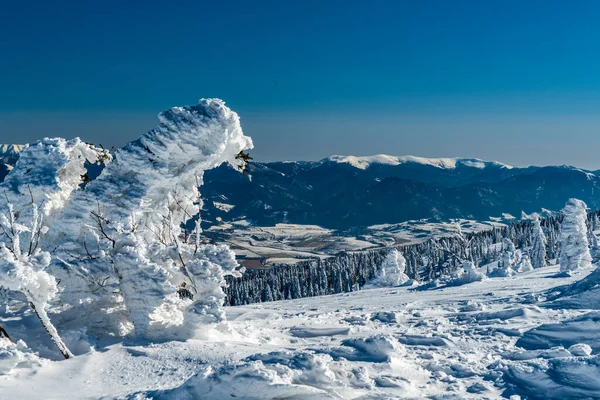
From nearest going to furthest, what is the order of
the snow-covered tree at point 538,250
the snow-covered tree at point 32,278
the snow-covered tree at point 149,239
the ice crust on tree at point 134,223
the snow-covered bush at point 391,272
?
the snow-covered tree at point 32,278
the snow-covered tree at point 149,239
the ice crust on tree at point 134,223
the snow-covered bush at point 391,272
the snow-covered tree at point 538,250

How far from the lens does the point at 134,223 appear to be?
775 inches

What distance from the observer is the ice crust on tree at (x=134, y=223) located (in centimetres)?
1711

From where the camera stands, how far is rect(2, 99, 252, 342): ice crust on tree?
17.1m

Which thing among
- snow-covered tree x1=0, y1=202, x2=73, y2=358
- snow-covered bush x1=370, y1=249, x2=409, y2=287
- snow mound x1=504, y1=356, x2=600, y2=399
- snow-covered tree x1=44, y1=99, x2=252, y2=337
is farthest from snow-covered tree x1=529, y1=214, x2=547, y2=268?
snow-covered tree x1=0, y1=202, x2=73, y2=358

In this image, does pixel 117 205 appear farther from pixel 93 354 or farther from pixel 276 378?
pixel 276 378

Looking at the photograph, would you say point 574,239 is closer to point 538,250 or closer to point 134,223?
point 538,250

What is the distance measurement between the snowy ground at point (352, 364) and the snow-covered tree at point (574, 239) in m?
48.2

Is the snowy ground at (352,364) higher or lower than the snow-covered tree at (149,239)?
lower

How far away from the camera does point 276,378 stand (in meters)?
11.3

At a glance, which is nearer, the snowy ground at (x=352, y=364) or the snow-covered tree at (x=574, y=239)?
the snowy ground at (x=352, y=364)

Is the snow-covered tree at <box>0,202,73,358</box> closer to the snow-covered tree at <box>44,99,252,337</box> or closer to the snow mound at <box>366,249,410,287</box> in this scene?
the snow-covered tree at <box>44,99,252,337</box>

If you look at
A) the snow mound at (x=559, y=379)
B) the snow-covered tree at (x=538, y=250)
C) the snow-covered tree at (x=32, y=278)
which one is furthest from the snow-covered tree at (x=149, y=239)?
the snow-covered tree at (x=538, y=250)

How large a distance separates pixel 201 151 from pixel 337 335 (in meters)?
8.86

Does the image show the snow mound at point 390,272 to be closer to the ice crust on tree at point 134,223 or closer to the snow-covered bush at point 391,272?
the snow-covered bush at point 391,272
